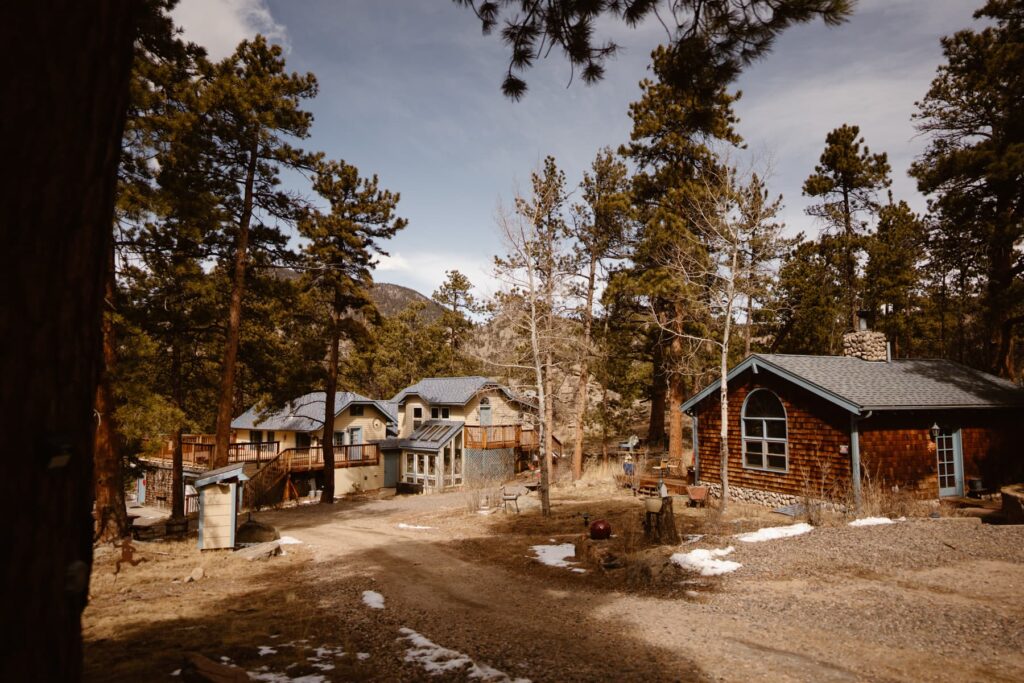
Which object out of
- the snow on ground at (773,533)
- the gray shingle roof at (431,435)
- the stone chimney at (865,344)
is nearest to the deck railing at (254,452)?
the gray shingle roof at (431,435)

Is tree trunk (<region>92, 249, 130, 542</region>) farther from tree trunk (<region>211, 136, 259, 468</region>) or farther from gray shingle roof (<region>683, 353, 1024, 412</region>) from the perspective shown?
gray shingle roof (<region>683, 353, 1024, 412</region>)

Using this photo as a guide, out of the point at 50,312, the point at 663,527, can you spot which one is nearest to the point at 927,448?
the point at 663,527

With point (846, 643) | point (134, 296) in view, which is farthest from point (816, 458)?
point (134, 296)

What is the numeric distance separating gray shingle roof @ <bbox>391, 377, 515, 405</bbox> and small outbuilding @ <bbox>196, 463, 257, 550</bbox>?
823 inches

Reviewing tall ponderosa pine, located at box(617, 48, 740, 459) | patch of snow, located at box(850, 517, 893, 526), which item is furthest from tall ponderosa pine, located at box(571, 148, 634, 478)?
patch of snow, located at box(850, 517, 893, 526)

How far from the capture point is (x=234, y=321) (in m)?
16.6

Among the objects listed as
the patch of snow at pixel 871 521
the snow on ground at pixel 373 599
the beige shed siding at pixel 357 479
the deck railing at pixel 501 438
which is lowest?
the beige shed siding at pixel 357 479

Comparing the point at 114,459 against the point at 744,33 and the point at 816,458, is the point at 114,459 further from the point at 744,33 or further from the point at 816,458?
the point at 816,458

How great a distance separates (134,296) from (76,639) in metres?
15.2

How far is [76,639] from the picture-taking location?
188cm

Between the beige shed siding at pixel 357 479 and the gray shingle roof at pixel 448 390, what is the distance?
17.0ft

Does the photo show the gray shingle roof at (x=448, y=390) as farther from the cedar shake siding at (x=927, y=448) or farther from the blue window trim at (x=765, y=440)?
the cedar shake siding at (x=927, y=448)

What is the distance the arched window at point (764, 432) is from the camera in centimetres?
1706

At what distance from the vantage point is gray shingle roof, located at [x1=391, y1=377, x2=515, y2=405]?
3460cm
